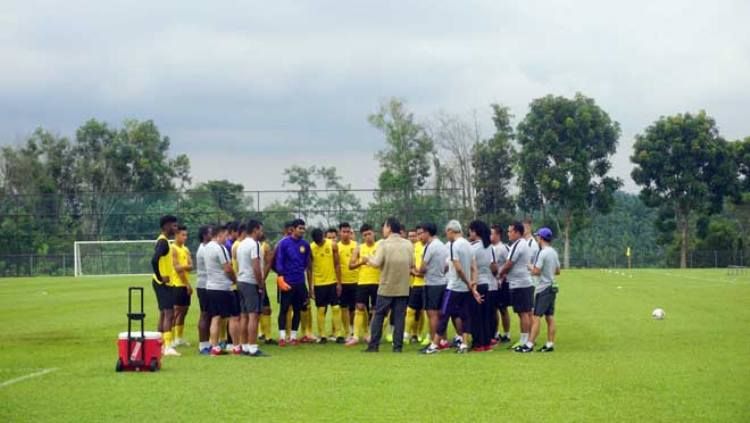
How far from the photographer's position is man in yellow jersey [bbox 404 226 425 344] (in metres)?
19.4

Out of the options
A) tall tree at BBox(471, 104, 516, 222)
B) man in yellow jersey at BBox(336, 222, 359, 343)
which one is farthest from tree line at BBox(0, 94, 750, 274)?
man in yellow jersey at BBox(336, 222, 359, 343)

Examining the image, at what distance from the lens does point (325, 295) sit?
20.3 metres

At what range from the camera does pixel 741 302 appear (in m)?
30.0

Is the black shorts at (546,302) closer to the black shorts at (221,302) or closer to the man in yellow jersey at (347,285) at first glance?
the man in yellow jersey at (347,285)

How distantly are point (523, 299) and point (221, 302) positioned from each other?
4735 millimetres

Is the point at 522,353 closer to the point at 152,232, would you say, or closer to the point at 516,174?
the point at 152,232

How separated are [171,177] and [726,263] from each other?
4042 centimetres

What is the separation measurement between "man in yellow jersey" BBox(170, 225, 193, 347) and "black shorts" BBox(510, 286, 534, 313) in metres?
5.30

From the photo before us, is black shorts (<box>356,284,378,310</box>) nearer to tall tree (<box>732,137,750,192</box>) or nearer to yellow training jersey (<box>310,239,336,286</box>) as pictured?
yellow training jersey (<box>310,239,336,286</box>)

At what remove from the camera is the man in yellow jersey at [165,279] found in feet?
57.4

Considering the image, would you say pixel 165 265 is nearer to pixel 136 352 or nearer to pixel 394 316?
pixel 136 352

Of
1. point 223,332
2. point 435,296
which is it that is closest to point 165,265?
point 223,332

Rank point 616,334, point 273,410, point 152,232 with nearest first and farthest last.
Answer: point 273,410 < point 616,334 < point 152,232

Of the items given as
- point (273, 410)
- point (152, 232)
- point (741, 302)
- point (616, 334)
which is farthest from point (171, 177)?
point (273, 410)
